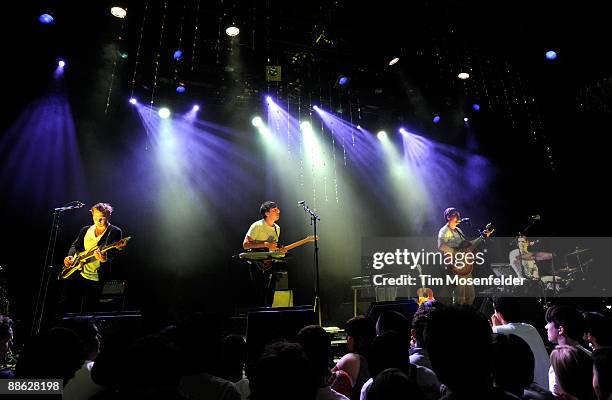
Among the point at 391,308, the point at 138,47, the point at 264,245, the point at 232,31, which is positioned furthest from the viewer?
the point at 138,47

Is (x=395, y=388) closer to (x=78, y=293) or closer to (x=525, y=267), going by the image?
(x=78, y=293)

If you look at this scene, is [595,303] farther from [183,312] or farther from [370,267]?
[183,312]

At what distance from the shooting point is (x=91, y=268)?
6.07 metres

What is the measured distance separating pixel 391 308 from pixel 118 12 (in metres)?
6.93

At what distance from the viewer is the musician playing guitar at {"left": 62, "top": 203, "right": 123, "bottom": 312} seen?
19.7 feet

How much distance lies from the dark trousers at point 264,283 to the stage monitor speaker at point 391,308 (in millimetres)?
2291

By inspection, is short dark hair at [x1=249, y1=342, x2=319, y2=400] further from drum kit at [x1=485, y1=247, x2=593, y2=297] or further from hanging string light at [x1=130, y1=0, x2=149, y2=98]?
drum kit at [x1=485, y1=247, x2=593, y2=297]

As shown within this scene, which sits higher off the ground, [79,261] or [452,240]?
[452,240]

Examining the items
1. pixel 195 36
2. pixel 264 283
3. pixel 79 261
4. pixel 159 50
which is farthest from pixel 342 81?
pixel 79 261

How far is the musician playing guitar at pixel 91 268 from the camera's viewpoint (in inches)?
236

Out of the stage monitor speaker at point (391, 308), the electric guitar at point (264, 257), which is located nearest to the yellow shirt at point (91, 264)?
the electric guitar at point (264, 257)

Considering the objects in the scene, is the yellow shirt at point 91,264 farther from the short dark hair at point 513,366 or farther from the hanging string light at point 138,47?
the short dark hair at point 513,366

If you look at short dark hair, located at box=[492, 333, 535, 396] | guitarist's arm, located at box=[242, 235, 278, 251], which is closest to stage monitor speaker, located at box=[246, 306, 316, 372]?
short dark hair, located at box=[492, 333, 535, 396]

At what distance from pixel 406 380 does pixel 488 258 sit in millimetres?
8564
